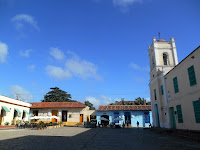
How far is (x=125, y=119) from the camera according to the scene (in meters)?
31.2

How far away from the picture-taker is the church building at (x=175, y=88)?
39.2ft

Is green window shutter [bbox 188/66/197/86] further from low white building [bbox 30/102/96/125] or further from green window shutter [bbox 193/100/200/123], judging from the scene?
low white building [bbox 30/102/96/125]

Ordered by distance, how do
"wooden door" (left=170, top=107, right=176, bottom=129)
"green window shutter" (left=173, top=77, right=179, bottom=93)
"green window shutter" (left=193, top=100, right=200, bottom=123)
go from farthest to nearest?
"wooden door" (left=170, top=107, right=176, bottom=129) → "green window shutter" (left=173, top=77, right=179, bottom=93) → "green window shutter" (left=193, top=100, right=200, bottom=123)

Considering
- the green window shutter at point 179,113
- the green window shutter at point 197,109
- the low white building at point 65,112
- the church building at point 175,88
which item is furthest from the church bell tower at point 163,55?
the low white building at point 65,112

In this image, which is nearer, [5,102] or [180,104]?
[180,104]

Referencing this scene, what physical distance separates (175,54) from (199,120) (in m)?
10.6

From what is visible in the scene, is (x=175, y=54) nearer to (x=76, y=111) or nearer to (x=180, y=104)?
(x=180, y=104)

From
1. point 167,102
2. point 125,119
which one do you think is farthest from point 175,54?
point 125,119

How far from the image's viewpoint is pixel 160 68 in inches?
775

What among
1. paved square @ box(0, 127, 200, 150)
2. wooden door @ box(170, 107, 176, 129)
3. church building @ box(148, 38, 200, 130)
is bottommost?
paved square @ box(0, 127, 200, 150)

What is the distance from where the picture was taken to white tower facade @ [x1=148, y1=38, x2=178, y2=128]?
60.0 feet

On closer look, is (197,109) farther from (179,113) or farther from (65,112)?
(65,112)

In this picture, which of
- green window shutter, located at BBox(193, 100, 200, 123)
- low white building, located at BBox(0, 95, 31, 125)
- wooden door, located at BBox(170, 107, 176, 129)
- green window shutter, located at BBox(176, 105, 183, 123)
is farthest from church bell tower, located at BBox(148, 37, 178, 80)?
low white building, located at BBox(0, 95, 31, 125)

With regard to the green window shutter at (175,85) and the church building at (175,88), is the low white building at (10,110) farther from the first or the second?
the green window shutter at (175,85)
